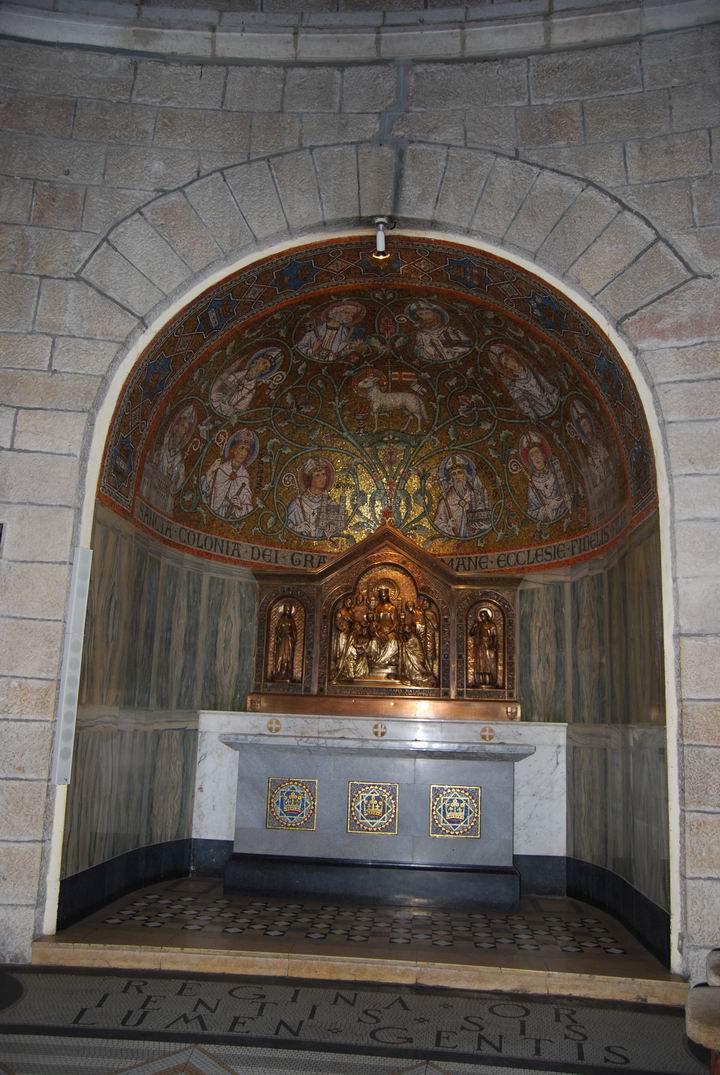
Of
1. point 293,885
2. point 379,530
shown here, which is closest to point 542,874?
point 293,885

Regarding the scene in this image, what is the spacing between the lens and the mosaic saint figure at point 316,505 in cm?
784

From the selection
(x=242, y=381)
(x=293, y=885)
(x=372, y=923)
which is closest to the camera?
(x=372, y=923)

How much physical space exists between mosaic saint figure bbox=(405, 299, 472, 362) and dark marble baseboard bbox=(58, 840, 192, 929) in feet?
14.6

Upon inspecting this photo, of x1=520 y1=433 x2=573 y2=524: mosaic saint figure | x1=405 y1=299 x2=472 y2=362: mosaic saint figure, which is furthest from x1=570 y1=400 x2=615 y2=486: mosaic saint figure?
x1=405 y1=299 x2=472 y2=362: mosaic saint figure

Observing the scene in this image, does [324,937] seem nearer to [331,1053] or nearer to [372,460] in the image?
[331,1053]

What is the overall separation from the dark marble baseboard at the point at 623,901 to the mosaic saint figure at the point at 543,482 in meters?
2.83

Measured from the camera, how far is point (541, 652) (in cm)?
727

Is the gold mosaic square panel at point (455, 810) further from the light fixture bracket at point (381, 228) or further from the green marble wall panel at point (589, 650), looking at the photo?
the light fixture bracket at point (381, 228)

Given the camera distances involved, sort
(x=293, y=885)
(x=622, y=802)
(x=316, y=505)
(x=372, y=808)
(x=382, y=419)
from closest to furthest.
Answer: (x=622, y=802), (x=293, y=885), (x=372, y=808), (x=382, y=419), (x=316, y=505)

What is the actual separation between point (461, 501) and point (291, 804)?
3.08m

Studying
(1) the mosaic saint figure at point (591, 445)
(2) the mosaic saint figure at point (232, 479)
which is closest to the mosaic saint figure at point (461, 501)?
(1) the mosaic saint figure at point (591, 445)

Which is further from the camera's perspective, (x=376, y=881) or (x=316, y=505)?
(x=316, y=505)

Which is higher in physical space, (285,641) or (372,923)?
(285,641)

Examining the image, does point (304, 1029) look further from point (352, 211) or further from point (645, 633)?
point (352, 211)
